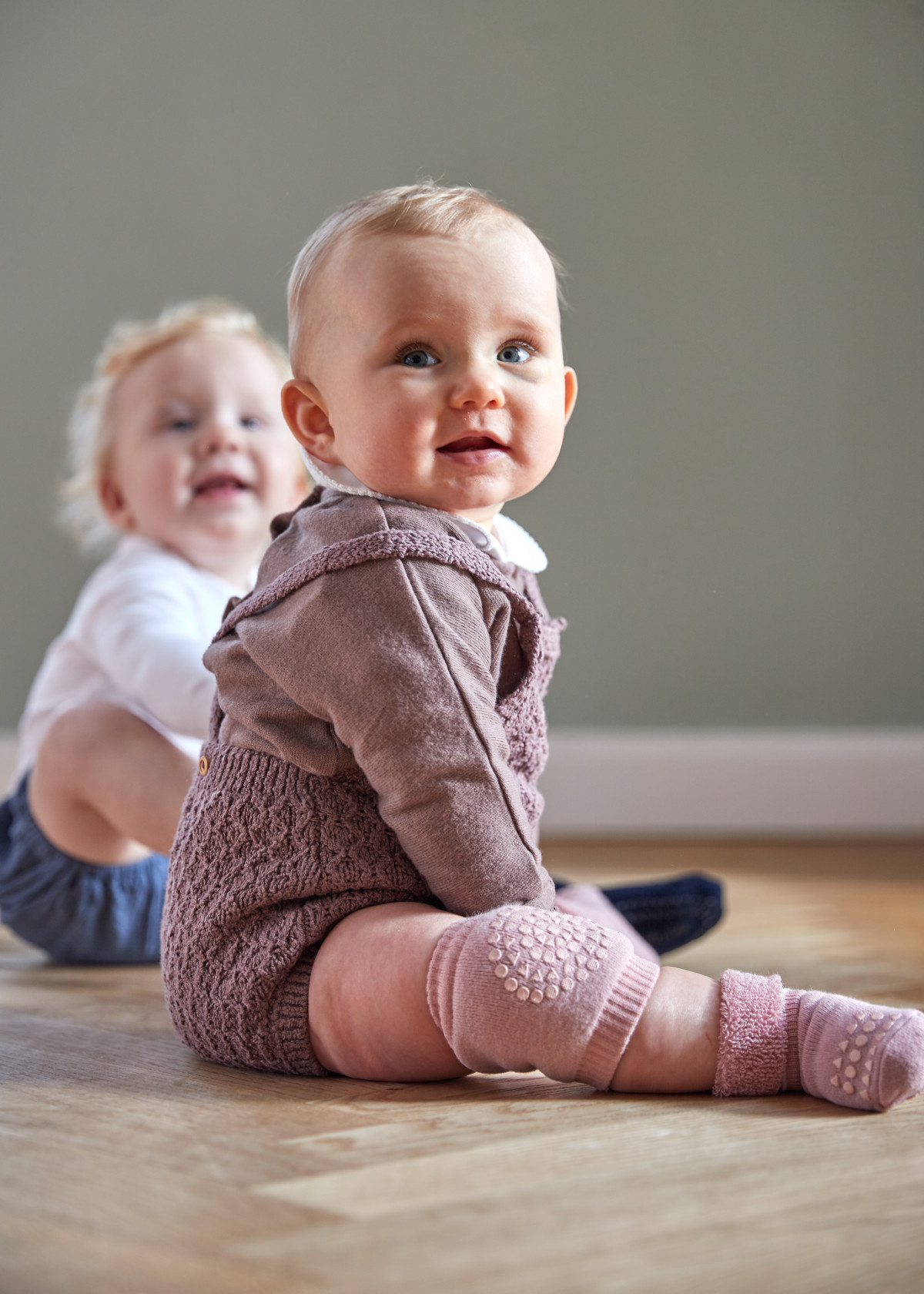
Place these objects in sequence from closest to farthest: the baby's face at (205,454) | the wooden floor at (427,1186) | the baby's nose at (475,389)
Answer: the wooden floor at (427,1186)
the baby's nose at (475,389)
the baby's face at (205,454)

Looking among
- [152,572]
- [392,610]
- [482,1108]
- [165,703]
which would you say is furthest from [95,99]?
[482,1108]

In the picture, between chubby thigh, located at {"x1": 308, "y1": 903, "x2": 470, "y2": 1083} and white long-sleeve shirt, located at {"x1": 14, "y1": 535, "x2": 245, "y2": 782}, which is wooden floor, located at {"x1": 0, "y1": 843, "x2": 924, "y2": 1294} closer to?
chubby thigh, located at {"x1": 308, "y1": 903, "x2": 470, "y2": 1083}

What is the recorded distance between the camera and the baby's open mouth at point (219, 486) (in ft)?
4.07

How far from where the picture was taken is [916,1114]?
55 cm

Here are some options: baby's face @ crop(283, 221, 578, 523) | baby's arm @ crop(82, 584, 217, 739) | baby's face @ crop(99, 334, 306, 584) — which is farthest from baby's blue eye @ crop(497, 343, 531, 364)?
baby's face @ crop(99, 334, 306, 584)

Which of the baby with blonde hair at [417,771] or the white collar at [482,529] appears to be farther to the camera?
the white collar at [482,529]

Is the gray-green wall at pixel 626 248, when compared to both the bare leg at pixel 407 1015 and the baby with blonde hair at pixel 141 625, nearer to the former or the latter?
the baby with blonde hair at pixel 141 625

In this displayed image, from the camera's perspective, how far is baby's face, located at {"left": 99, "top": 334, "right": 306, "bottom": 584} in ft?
4.07

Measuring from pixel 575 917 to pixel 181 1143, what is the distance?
20 cm

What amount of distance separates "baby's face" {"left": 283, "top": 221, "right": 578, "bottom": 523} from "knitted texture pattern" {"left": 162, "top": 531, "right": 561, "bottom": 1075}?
5 centimetres

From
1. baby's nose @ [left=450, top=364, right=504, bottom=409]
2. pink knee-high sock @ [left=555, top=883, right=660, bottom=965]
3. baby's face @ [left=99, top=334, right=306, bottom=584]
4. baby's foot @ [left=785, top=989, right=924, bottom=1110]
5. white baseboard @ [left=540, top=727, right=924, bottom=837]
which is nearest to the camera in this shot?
baby's foot @ [left=785, top=989, right=924, bottom=1110]

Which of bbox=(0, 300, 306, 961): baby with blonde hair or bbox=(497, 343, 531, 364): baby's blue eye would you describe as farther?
bbox=(0, 300, 306, 961): baby with blonde hair

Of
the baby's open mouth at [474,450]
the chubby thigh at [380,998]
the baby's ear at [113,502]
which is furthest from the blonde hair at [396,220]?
the baby's ear at [113,502]

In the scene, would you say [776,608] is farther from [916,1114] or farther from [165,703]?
[916,1114]
